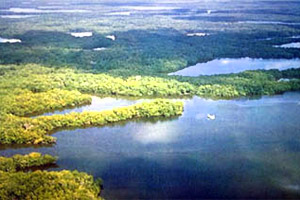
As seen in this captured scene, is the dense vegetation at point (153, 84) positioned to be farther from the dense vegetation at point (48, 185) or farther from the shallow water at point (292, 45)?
the shallow water at point (292, 45)

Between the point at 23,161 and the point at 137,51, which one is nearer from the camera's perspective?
the point at 23,161

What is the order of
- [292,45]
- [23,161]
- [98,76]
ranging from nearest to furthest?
[23,161] → [98,76] → [292,45]

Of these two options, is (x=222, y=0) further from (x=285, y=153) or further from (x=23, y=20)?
(x=285, y=153)

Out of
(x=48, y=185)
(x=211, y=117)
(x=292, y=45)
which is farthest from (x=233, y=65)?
(x=48, y=185)

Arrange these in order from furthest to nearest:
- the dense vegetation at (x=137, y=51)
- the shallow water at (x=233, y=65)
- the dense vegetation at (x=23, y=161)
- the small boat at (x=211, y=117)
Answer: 1. the dense vegetation at (x=137, y=51)
2. the shallow water at (x=233, y=65)
3. the small boat at (x=211, y=117)
4. the dense vegetation at (x=23, y=161)

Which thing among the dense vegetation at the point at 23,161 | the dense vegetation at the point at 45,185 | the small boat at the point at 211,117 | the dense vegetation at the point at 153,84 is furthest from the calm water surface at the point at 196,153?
the dense vegetation at the point at 153,84

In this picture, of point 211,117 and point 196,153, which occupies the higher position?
point 211,117

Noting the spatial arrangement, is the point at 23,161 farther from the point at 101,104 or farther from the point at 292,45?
the point at 292,45

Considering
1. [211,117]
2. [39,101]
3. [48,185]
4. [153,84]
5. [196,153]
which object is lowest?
[196,153]
